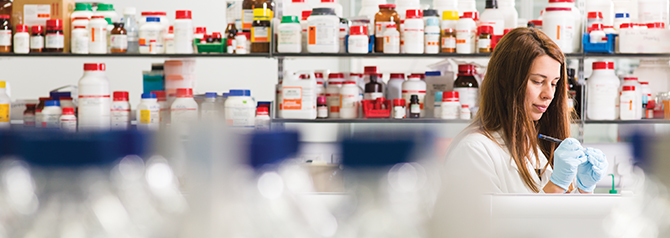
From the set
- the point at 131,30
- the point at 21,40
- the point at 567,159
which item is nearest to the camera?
the point at 567,159

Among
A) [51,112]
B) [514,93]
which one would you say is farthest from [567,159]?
[51,112]

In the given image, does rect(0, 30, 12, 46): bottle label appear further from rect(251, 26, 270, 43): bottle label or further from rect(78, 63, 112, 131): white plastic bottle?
rect(251, 26, 270, 43): bottle label

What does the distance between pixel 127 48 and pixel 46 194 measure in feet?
8.49

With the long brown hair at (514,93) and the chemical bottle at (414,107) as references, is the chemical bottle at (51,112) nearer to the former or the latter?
the chemical bottle at (414,107)

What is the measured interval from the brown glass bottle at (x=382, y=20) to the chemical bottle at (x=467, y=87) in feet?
1.39

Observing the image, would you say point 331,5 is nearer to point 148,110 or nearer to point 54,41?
point 148,110

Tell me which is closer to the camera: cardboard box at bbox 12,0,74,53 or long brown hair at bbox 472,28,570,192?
long brown hair at bbox 472,28,570,192

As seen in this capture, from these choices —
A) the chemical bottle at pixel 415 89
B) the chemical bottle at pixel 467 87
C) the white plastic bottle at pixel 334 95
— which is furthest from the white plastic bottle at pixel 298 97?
the chemical bottle at pixel 467 87

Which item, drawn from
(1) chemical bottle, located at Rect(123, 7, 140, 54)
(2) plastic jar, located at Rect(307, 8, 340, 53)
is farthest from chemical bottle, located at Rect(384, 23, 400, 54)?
(1) chemical bottle, located at Rect(123, 7, 140, 54)

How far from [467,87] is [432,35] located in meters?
0.34

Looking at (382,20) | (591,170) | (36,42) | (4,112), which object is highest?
(382,20)

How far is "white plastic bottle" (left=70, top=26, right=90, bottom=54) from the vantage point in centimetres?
290

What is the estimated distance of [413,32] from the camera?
2.81 metres

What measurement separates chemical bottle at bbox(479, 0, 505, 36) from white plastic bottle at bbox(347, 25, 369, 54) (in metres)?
0.61
